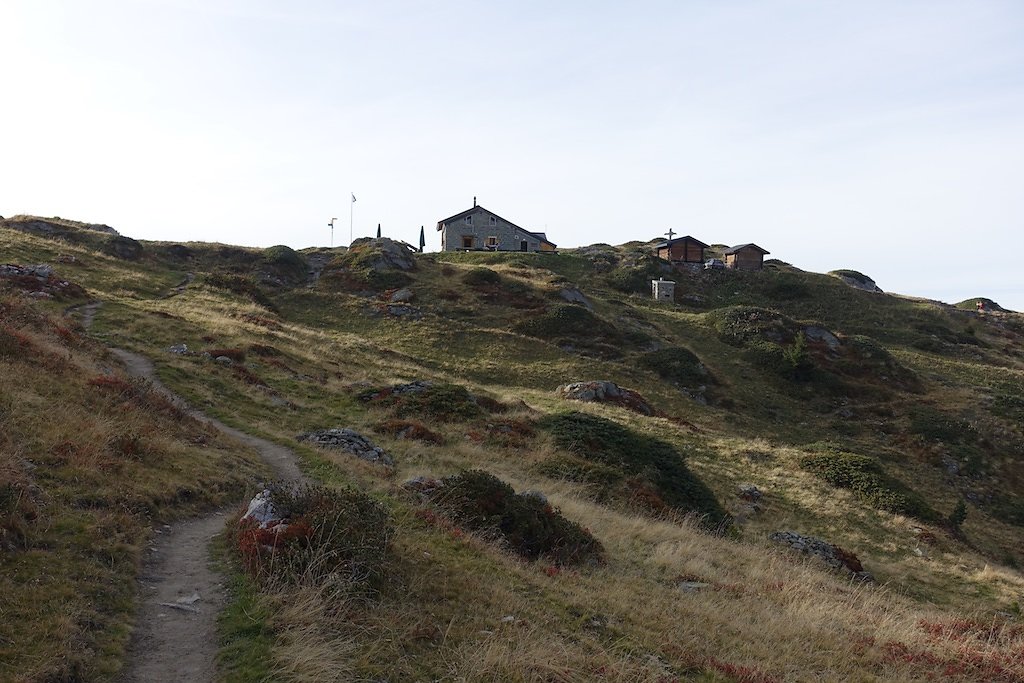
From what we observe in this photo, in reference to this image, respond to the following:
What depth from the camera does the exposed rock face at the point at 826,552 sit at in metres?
20.6

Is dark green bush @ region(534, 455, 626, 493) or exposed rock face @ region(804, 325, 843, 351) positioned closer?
dark green bush @ region(534, 455, 626, 493)

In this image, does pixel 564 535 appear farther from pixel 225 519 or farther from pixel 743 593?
pixel 225 519

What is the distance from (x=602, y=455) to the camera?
2588cm

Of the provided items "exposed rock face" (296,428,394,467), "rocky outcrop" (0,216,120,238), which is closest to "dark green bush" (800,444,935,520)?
"exposed rock face" (296,428,394,467)

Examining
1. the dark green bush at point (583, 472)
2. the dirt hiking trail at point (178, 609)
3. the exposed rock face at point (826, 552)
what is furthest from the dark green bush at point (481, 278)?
the dirt hiking trail at point (178, 609)

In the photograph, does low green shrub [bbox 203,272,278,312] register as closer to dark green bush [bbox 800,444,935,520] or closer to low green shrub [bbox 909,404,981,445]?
dark green bush [bbox 800,444,935,520]

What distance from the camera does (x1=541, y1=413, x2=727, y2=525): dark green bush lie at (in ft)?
78.5

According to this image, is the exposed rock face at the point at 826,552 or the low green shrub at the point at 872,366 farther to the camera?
the low green shrub at the point at 872,366

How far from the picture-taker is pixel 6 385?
14.0m

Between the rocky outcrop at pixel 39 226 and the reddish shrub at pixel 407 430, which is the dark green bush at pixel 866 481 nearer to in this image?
the reddish shrub at pixel 407 430

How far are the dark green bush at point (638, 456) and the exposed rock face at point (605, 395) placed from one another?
800 cm

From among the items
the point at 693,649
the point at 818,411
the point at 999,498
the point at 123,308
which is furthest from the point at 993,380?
the point at 123,308

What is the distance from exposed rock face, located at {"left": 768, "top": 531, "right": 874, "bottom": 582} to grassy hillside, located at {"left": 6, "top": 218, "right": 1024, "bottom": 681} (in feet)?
2.09

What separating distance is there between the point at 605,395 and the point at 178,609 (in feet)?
105
